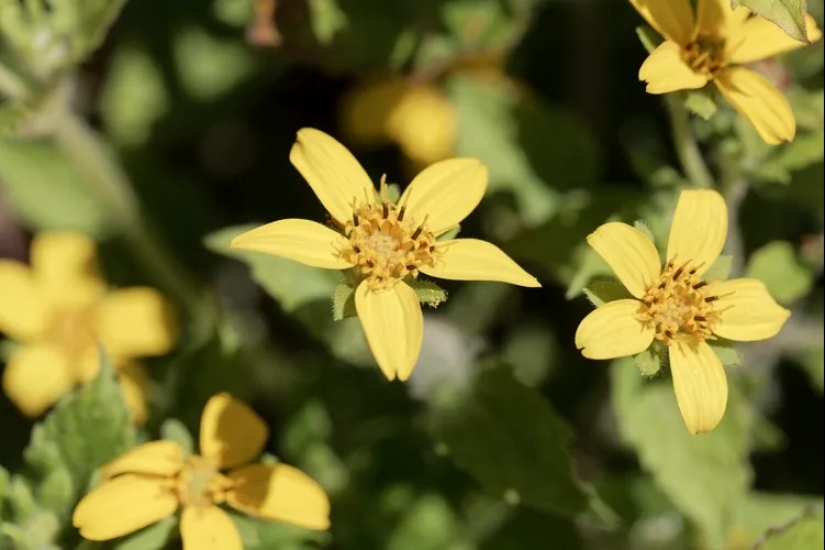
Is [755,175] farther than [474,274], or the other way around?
[755,175]

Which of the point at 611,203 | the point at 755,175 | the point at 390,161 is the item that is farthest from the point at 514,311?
the point at 755,175

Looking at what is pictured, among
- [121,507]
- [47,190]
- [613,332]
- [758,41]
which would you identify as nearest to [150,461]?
[121,507]

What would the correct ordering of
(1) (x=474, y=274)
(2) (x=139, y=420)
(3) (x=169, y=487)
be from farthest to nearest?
(2) (x=139, y=420)
(3) (x=169, y=487)
(1) (x=474, y=274)

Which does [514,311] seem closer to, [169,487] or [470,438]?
[470,438]

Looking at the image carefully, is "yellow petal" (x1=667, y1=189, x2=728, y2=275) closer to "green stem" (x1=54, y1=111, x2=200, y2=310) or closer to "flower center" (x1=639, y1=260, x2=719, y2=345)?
"flower center" (x1=639, y1=260, x2=719, y2=345)

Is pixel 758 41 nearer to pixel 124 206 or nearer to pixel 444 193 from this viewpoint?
pixel 444 193

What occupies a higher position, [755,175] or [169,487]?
[755,175]

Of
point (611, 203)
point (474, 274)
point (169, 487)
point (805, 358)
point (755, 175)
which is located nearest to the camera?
point (474, 274)
